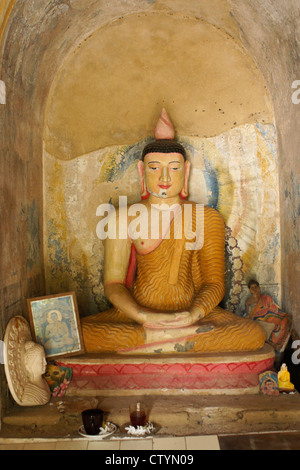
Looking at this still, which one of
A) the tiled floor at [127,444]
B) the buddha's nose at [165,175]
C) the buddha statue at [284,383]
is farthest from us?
the buddha's nose at [165,175]

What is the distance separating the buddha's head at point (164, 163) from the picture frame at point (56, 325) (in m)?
1.29

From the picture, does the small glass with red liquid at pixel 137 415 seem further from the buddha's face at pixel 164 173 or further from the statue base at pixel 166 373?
the buddha's face at pixel 164 173

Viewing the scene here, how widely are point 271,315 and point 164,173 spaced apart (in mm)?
1597

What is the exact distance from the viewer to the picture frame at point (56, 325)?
3.92 metres

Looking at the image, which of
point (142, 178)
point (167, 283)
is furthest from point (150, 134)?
point (167, 283)

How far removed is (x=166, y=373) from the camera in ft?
12.7

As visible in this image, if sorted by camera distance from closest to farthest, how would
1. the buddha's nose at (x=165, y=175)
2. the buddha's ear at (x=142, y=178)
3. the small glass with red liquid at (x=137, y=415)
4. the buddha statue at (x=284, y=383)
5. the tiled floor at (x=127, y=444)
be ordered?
the tiled floor at (x=127, y=444) → the small glass with red liquid at (x=137, y=415) → the buddha statue at (x=284, y=383) → the buddha's nose at (x=165, y=175) → the buddha's ear at (x=142, y=178)

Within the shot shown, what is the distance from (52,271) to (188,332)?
1614 millimetres

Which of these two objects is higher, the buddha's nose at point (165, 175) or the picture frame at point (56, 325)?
the buddha's nose at point (165, 175)

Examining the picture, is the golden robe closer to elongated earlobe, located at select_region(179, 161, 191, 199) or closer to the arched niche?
elongated earlobe, located at select_region(179, 161, 191, 199)

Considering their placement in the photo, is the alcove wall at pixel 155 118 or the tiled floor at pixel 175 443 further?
the alcove wall at pixel 155 118

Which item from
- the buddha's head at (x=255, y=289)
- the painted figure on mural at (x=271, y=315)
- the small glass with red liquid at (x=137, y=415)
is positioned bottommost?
the small glass with red liquid at (x=137, y=415)

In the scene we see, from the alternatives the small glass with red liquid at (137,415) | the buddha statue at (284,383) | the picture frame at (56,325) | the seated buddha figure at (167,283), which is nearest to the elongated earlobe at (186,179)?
the seated buddha figure at (167,283)
